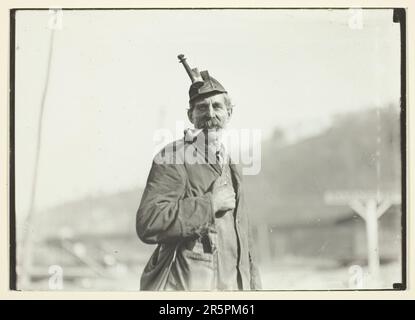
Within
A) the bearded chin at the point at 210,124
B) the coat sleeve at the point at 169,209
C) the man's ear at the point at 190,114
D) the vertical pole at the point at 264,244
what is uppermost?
the man's ear at the point at 190,114

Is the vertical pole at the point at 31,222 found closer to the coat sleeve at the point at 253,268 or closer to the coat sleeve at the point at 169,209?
the coat sleeve at the point at 169,209

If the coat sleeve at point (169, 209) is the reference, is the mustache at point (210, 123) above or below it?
above

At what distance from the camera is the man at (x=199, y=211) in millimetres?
4266

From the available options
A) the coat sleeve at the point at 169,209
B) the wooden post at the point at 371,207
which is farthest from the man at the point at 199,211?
the wooden post at the point at 371,207

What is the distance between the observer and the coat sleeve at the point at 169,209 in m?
4.25

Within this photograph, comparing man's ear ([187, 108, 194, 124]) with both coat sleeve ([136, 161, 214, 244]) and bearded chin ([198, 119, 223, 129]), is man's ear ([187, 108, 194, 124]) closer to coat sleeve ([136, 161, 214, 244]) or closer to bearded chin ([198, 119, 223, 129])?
bearded chin ([198, 119, 223, 129])

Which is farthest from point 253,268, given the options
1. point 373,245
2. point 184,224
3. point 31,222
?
point 31,222

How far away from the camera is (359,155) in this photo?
171 inches

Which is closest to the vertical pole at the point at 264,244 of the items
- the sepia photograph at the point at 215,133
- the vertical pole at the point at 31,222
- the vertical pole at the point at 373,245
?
the sepia photograph at the point at 215,133

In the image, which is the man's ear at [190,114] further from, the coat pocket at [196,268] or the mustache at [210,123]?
the coat pocket at [196,268]

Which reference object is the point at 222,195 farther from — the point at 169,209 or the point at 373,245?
the point at 373,245

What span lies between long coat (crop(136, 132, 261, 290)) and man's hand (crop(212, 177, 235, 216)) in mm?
22
